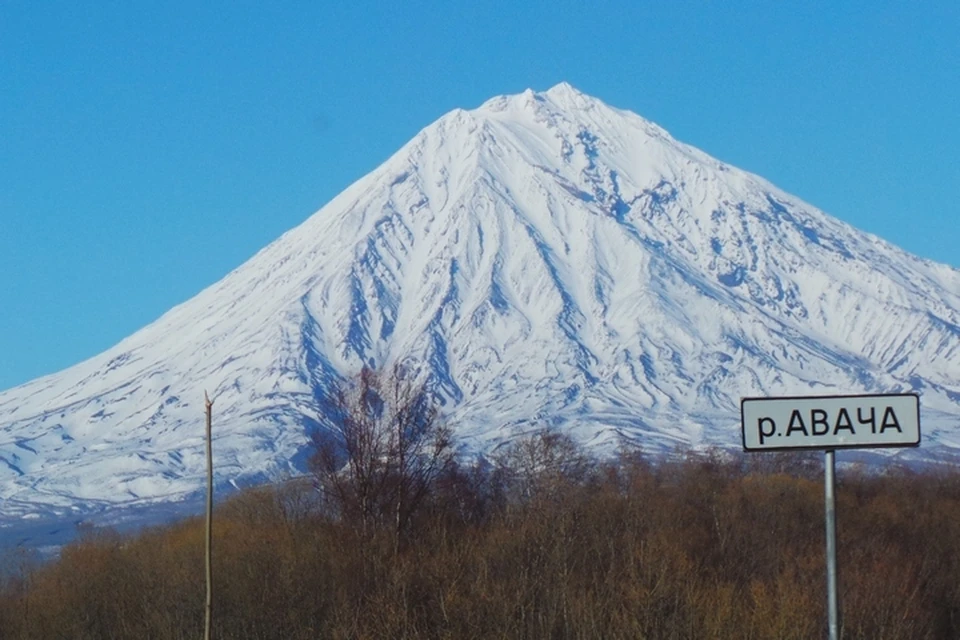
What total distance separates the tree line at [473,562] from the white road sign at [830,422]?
38.0ft

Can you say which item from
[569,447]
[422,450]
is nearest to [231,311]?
[569,447]

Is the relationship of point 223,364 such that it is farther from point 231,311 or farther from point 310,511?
point 310,511

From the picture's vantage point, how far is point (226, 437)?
5522 inches


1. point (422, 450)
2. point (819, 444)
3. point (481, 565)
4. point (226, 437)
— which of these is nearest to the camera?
point (819, 444)

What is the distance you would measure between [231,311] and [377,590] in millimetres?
159892

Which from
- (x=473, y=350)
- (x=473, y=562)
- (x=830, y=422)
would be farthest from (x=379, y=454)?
(x=473, y=350)

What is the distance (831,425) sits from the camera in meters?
8.27

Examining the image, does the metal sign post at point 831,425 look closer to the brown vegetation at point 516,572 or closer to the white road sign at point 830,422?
the white road sign at point 830,422

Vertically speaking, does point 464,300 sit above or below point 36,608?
above

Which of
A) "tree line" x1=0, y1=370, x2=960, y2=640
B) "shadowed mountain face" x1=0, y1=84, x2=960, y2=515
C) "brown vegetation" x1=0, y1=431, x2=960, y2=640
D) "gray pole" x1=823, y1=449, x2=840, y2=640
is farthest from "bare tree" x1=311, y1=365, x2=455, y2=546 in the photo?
"shadowed mountain face" x1=0, y1=84, x2=960, y2=515

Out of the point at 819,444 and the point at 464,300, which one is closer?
the point at 819,444

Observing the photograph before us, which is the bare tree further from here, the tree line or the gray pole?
the gray pole

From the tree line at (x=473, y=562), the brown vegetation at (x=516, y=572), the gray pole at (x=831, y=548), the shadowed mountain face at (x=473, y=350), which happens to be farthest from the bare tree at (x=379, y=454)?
the shadowed mountain face at (x=473, y=350)

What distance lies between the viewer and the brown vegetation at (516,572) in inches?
833
